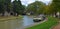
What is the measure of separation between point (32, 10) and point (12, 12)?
41.7 meters

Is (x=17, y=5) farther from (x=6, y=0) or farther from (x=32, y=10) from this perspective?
(x=32, y=10)

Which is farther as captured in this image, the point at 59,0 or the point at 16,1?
the point at 16,1

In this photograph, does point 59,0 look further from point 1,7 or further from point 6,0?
point 6,0

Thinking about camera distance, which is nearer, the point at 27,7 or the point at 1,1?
the point at 1,1

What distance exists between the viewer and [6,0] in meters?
74.1

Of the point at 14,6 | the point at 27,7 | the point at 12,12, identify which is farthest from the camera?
the point at 27,7

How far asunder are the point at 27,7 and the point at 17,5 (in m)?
61.5

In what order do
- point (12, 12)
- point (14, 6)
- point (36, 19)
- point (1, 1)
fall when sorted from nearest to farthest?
1. point (36, 19)
2. point (1, 1)
3. point (14, 6)
4. point (12, 12)

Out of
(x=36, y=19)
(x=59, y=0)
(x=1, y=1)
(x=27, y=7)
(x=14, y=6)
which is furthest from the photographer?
(x=27, y=7)

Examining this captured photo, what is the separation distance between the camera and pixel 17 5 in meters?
91.6

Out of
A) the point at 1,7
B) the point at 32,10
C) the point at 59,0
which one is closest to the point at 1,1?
the point at 1,7

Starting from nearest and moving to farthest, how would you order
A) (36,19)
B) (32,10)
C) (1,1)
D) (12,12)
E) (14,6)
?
(36,19) → (1,1) → (14,6) → (12,12) → (32,10)

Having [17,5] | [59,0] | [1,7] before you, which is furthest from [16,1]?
[59,0]

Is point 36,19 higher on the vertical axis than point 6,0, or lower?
lower
